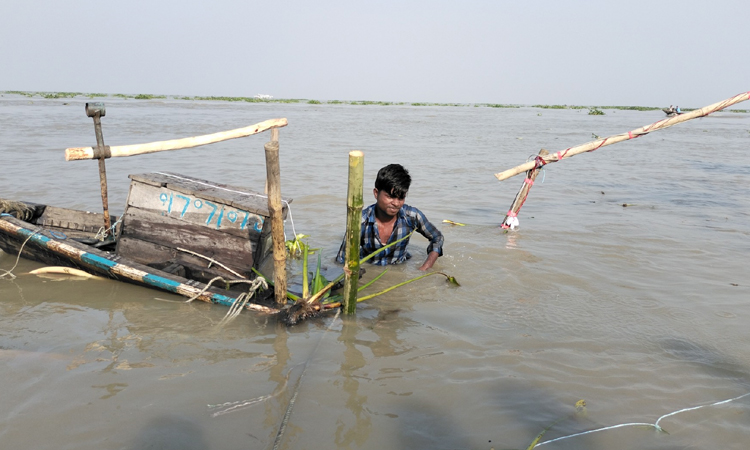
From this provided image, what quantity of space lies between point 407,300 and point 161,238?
6.38 ft

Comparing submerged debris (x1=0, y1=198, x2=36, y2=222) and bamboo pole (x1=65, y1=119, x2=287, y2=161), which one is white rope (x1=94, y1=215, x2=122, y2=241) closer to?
submerged debris (x1=0, y1=198, x2=36, y2=222)

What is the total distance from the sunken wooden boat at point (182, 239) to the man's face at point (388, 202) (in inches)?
29.1

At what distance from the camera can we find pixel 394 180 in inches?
152

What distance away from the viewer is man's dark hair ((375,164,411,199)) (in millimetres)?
3854

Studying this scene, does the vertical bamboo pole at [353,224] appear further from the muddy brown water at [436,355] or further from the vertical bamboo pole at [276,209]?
the vertical bamboo pole at [276,209]

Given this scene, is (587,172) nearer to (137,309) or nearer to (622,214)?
(622,214)

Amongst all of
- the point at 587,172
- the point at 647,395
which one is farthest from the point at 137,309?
the point at 587,172

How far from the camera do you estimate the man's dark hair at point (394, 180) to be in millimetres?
3854

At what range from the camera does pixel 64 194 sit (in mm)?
7316

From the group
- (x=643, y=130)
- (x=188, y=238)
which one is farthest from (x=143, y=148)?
(x=643, y=130)

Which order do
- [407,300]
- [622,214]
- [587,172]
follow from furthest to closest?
1. [587,172]
2. [622,214]
3. [407,300]

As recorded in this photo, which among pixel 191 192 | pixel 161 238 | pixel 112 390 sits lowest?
pixel 112 390

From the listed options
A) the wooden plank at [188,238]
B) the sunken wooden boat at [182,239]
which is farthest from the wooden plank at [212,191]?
the wooden plank at [188,238]

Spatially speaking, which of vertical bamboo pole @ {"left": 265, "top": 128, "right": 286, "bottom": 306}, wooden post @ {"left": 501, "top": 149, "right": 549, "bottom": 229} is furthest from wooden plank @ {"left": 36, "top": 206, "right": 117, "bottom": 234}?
wooden post @ {"left": 501, "top": 149, "right": 549, "bottom": 229}
